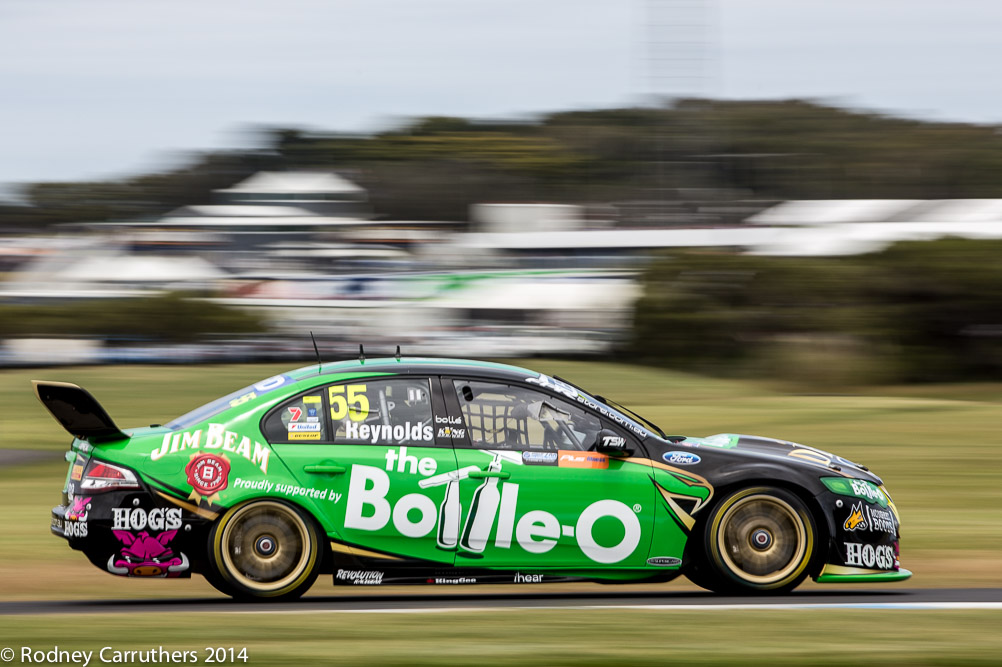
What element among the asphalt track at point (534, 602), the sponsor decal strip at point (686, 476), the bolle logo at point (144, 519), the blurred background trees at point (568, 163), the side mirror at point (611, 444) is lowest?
the asphalt track at point (534, 602)

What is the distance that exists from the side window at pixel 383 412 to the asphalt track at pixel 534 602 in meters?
0.93

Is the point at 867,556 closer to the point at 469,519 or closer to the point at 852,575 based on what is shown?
the point at 852,575

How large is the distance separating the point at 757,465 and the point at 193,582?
12.2 ft

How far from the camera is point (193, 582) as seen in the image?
7832 millimetres

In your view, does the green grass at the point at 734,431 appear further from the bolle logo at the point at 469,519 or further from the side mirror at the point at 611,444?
the side mirror at the point at 611,444

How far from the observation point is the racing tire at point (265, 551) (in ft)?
21.6

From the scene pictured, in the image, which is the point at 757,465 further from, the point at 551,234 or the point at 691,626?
the point at 551,234

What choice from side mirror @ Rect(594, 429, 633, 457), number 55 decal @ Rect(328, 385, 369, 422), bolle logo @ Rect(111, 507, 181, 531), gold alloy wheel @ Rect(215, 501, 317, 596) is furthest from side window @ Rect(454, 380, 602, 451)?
bolle logo @ Rect(111, 507, 181, 531)

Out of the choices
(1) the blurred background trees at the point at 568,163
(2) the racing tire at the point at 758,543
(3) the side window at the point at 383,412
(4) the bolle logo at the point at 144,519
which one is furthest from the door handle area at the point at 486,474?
(1) the blurred background trees at the point at 568,163

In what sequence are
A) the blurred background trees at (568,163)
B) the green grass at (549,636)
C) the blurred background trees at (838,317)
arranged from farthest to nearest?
the blurred background trees at (568,163) < the blurred background trees at (838,317) < the green grass at (549,636)

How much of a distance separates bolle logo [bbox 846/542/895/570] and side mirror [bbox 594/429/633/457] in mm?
1403

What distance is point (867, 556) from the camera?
687 cm

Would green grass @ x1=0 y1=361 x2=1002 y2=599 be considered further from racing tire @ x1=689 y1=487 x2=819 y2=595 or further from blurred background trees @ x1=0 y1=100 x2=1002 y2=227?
blurred background trees @ x1=0 y1=100 x2=1002 y2=227

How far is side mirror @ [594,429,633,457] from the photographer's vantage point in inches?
263
